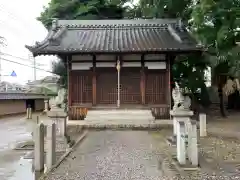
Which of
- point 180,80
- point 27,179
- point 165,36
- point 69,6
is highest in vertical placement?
point 69,6

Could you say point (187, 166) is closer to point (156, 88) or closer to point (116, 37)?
point (156, 88)

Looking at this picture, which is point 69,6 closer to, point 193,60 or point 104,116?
point 193,60

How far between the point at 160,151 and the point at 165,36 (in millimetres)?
→ 12944

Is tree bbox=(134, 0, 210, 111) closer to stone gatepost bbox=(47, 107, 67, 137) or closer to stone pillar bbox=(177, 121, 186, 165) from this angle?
stone gatepost bbox=(47, 107, 67, 137)

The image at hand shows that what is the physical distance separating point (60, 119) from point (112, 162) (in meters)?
5.53

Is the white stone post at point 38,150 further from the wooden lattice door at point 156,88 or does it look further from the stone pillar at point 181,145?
the wooden lattice door at point 156,88

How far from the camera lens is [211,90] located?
37750mm

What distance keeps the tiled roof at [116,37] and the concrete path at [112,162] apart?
7962mm

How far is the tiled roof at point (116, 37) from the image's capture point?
1994 centimetres

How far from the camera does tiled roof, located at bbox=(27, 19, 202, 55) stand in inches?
785

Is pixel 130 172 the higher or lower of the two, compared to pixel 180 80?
lower

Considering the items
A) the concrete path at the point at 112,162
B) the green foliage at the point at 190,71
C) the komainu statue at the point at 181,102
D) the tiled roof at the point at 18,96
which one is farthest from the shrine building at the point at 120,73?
the tiled roof at the point at 18,96

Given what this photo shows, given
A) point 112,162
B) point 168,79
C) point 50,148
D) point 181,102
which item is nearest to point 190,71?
point 168,79

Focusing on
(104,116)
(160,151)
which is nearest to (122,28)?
(104,116)
